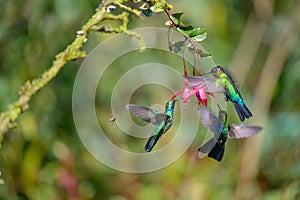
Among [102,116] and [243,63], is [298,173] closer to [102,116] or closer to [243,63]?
[243,63]

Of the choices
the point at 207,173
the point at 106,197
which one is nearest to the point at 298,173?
the point at 207,173

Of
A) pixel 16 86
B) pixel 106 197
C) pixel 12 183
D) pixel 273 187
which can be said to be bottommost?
pixel 273 187

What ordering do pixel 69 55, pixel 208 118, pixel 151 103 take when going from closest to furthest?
pixel 208 118 < pixel 69 55 < pixel 151 103

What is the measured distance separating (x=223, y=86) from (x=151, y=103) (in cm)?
180

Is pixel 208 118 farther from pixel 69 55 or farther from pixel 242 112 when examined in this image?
pixel 69 55

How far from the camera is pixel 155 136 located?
768 millimetres

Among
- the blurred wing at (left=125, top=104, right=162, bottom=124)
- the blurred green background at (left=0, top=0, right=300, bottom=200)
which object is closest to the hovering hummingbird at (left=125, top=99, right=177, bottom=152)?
the blurred wing at (left=125, top=104, right=162, bottom=124)

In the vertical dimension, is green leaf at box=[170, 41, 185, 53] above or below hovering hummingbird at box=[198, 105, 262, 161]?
above

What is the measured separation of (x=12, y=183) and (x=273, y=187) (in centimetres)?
88

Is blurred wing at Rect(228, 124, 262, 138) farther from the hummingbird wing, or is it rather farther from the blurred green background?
the blurred green background

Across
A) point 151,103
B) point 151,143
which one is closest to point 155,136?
point 151,143

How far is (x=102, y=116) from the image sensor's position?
8.45 feet

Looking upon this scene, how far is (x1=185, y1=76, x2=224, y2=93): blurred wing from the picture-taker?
2.48 ft

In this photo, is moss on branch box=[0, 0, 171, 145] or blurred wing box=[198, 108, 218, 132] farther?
moss on branch box=[0, 0, 171, 145]
